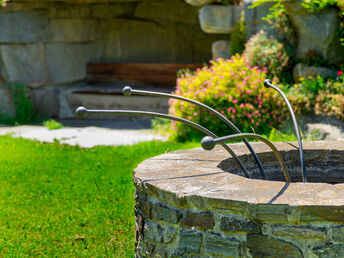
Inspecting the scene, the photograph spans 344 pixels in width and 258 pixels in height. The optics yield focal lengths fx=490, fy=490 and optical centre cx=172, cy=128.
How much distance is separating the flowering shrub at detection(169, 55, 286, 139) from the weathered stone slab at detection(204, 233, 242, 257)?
13.3 ft

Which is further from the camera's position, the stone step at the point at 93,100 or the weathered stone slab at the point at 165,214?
the stone step at the point at 93,100

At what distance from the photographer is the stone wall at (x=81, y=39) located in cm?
941

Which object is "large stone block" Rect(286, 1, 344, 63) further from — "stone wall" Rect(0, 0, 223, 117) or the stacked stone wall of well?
the stacked stone wall of well

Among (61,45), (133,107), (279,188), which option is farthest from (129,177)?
(61,45)

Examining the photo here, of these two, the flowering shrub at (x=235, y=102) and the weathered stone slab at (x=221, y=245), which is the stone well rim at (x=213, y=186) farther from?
the flowering shrub at (x=235, y=102)

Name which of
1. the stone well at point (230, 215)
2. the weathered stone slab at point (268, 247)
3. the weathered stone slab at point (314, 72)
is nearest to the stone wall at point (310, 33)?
the weathered stone slab at point (314, 72)

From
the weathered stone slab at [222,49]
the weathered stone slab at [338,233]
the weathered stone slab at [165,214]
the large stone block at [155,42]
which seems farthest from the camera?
the large stone block at [155,42]

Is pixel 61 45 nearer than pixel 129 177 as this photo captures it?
No

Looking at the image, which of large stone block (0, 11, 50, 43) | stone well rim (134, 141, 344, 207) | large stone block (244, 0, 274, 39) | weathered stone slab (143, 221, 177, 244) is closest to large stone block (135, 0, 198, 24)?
large stone block (0, 11, 50, 43)

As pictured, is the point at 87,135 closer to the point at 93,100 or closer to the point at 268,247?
the point at 93,100

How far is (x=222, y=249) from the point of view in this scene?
7.76 ft

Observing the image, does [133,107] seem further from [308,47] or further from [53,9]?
[308,47]

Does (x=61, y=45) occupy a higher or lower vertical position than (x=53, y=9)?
lower

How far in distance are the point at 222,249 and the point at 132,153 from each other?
4077 millimetres
